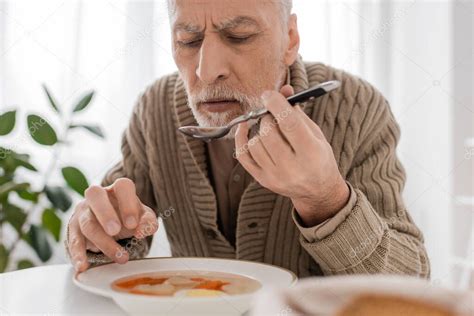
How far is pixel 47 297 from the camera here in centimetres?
85

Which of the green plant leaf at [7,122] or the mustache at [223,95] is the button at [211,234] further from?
the green plant leaf at [7,122]

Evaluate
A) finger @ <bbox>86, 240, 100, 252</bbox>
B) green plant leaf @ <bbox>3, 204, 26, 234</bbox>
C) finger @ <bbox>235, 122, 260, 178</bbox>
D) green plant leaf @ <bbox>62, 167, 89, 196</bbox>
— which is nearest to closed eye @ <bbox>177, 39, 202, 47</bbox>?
finger @ <bbox>235, 122, 260, 178</bbox>

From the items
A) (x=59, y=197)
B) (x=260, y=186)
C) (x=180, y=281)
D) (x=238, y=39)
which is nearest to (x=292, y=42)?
(x=238, y=39)

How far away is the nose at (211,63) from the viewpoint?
1.14 meters

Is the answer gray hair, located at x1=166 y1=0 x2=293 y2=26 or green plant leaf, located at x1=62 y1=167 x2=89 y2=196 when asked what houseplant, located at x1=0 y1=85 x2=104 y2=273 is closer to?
green plant leaf, located at x1=62 y1=167 x2=89 y2=196

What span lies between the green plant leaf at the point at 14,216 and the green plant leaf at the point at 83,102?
0.46 m

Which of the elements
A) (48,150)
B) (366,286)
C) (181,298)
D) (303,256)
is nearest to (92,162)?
(48,150)

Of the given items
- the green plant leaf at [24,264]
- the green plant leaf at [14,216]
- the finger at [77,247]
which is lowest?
the green plant leaf at [24,264]

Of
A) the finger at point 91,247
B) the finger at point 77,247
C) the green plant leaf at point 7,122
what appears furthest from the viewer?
the green plant leaf at point 7,122

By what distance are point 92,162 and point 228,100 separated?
165 centimetres

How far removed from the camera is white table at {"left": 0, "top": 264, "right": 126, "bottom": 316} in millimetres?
781

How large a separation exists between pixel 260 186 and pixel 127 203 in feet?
1.35

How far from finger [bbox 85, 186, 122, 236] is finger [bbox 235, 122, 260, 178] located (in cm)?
23

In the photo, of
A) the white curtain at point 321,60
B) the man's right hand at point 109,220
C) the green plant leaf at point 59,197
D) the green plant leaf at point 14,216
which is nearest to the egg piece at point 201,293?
the man's right hand at point 109,220
